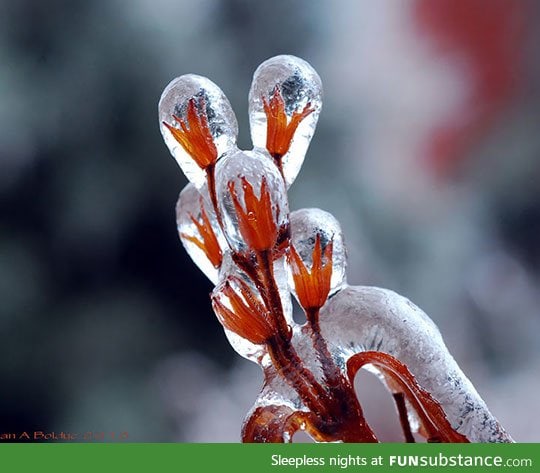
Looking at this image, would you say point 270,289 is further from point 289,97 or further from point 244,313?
point 289,97

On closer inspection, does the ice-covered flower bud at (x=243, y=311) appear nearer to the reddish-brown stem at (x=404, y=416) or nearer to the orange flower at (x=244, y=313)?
the orange flower at (x=244, y=313)

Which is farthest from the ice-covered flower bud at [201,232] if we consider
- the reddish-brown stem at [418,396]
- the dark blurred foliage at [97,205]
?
the dark blurred foliage at [97,205]

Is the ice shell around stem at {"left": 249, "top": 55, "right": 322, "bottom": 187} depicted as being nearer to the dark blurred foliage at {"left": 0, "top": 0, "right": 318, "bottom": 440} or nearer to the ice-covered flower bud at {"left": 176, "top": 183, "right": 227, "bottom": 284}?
the ice-covered flower bud at {"left": 176, "top": 183, "right": 227, "bottom": 284}

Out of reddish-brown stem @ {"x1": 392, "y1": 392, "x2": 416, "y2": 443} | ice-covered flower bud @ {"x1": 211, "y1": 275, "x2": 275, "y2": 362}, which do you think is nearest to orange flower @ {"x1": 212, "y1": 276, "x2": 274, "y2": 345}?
ice-covered flower bud @ {"x1": 211, "y1": 275, "x2": 275, "y2": 362}

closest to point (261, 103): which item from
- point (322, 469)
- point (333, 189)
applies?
point (322, 469)

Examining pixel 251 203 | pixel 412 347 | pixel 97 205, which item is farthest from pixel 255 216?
pixel 97 205

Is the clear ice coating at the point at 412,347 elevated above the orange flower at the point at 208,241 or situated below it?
below
